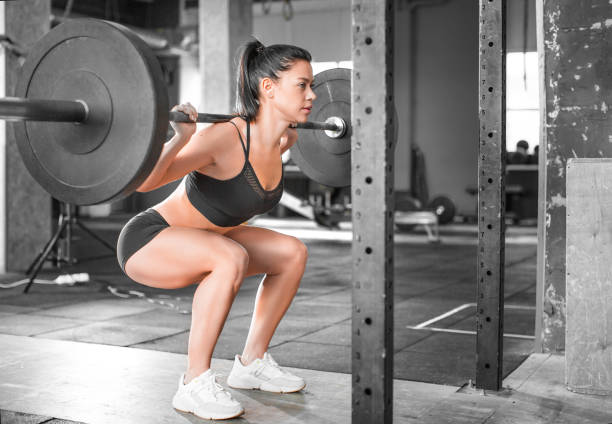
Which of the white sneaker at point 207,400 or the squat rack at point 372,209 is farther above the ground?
the squat rack at point 372,209

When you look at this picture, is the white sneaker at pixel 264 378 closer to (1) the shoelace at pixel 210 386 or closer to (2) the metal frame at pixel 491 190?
(1) the shoelace at pixel 210 386

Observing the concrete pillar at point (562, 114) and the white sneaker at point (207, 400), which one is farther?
the concrete pillar at point (562, 114)

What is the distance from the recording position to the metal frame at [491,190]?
8.29ft

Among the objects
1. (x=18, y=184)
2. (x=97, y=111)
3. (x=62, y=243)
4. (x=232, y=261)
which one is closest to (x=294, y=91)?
(x=232, y=261)

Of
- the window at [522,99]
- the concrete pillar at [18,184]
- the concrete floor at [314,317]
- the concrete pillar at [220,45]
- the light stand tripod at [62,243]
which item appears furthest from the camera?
the window at [522,99]

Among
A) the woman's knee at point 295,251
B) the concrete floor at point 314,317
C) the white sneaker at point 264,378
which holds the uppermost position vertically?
the woman's knee at point 295,251

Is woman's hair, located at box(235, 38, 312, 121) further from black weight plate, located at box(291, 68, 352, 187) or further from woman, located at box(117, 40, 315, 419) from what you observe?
black weight plate, located at box(291, 68, 352, 187)

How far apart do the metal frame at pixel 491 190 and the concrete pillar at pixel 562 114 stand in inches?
23.5

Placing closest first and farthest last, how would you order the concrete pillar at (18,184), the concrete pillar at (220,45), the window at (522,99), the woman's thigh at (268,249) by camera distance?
the woman's thigh at (268,249), the concrete pillar at (18,184), the concrete pillar at (220,45), the window at (522,99)

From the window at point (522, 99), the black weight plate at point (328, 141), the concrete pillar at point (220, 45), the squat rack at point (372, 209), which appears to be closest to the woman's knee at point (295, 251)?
the black weight plate at point (328, 141)

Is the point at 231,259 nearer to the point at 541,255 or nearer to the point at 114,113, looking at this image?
the point at 114,113

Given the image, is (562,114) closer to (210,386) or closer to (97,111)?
(210,386)

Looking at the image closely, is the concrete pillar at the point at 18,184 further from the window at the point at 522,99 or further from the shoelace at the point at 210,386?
the window at the point at 522,99

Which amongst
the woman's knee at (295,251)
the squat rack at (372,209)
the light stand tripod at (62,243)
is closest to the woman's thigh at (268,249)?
the woman's knee at (295,251)
